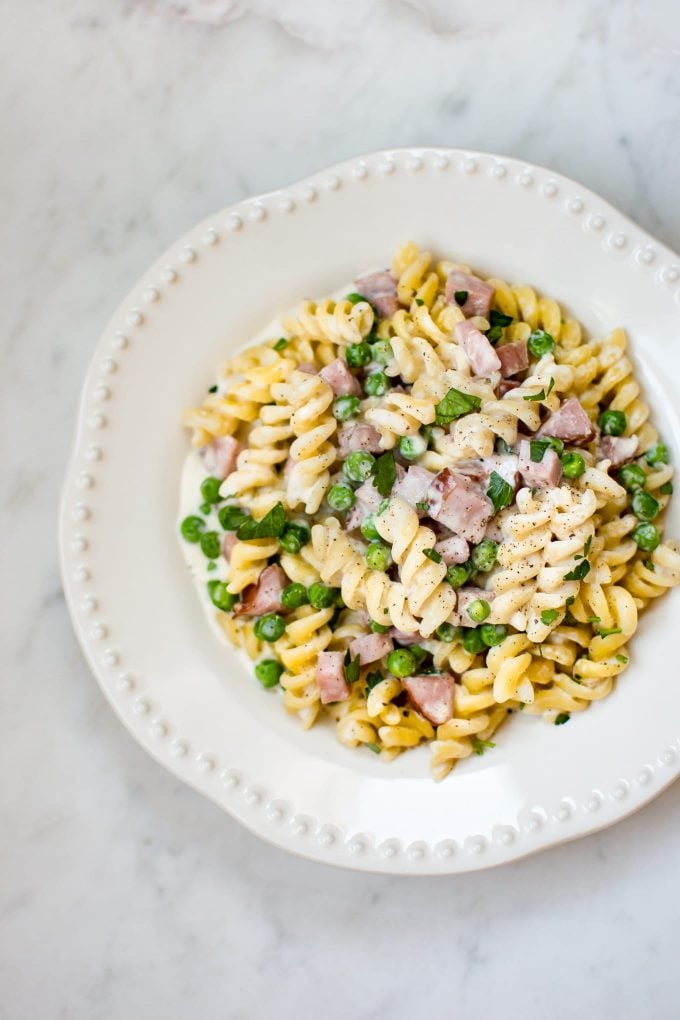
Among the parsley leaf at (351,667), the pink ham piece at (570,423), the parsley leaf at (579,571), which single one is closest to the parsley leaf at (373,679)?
the parsley leaf at (351,667)

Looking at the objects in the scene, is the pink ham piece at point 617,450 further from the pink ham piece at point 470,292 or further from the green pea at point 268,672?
the green pea at point 268,672

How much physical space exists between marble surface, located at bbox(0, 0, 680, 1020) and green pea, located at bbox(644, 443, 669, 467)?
706 millimetres

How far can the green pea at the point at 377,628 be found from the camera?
302 cm

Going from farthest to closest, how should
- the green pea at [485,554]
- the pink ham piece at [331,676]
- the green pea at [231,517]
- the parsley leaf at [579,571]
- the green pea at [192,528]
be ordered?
the green pea at [192,528] → the green pea at [231,517] → the pink ham piece at [331,676] → the green pea at [485,554] → the parsley leaf at [579,571]

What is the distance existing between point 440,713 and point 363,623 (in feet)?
1.11

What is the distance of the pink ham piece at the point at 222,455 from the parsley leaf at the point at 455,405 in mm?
652

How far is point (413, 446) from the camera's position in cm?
298

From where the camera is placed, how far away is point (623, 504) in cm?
302

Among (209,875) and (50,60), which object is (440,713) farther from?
(50,60)

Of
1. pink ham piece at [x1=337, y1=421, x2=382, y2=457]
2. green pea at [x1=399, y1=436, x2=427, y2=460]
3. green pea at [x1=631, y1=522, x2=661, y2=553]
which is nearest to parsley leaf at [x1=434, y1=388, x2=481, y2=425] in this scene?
green pea at [x1=399, y1=436, x2=427, y2=460]

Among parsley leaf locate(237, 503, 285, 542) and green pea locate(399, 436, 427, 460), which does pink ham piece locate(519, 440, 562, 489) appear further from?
parsley leaf locate(237, 503, 285, 542)

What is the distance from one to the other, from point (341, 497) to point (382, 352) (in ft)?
1.45

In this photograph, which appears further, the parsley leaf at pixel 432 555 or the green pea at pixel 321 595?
the green pea at pixel 321 595

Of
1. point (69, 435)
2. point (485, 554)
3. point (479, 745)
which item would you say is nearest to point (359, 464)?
point (485, 554)
